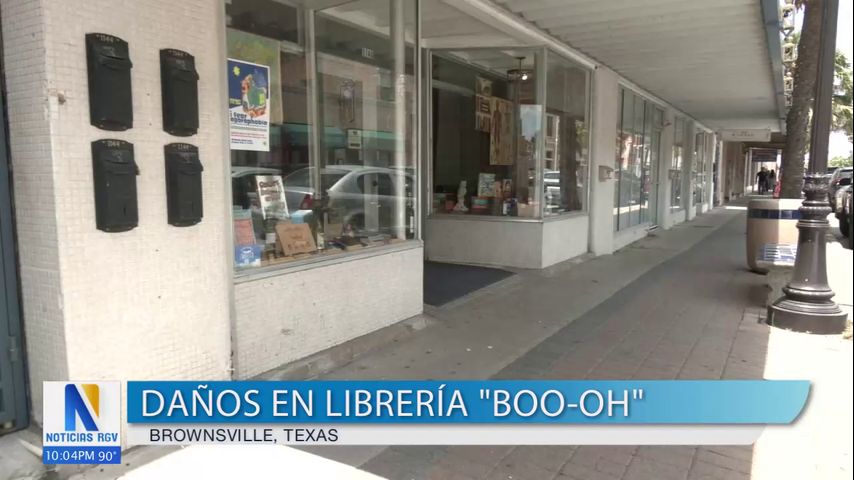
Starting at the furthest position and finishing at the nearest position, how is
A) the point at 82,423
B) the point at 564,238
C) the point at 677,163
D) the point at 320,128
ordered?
the point at 677,163, the point at 564,238, the point at 320,128, the point at 82,423

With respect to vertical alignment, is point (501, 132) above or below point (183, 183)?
above

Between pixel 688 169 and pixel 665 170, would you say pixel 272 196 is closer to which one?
pixel 665 170

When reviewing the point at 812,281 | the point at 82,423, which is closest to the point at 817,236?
the point at 812,281

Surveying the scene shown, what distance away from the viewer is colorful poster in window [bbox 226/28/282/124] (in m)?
4.09

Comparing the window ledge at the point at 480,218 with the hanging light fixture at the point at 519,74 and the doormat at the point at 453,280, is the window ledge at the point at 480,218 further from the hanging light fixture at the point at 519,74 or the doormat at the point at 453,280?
the hanging light fixture at the point at 519,74

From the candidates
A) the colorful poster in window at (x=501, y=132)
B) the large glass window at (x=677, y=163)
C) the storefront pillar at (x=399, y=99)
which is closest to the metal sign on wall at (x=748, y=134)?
the large glass window at (x=677, y=163)

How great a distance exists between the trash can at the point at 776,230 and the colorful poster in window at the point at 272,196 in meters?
6.04

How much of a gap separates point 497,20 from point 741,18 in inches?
112

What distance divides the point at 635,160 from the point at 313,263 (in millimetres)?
9776

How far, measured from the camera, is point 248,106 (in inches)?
164

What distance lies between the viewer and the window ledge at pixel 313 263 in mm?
3982

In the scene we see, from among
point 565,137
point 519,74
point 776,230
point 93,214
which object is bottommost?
point 776,230

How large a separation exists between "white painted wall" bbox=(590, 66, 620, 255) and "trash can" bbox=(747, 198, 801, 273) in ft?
8.42

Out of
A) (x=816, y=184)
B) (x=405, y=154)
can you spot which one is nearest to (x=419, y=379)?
(x=405, y=154)
